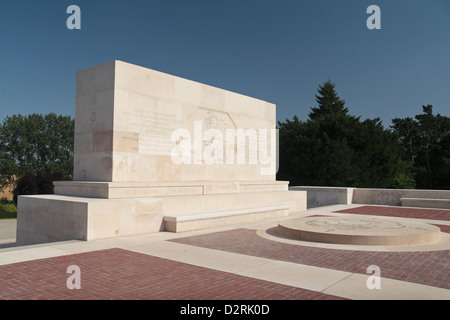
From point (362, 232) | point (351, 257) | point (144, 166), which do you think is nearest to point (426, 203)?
point (362, 232)

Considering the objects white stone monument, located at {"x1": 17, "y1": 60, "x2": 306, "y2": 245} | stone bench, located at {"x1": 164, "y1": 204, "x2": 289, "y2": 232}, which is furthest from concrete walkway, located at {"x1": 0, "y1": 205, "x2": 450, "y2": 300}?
stone bench, located at {"x1": 164, "y1": 204, "x2": 289, "y2": 232}

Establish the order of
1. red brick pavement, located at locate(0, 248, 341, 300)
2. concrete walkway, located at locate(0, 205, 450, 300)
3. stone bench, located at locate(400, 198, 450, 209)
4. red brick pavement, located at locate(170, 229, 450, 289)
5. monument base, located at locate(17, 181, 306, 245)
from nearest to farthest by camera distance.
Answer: red brick pavement, located at locate(0, 248, 341, 300) < concrete walkway, located at locate(0, 205, 450, 300) < red brick pavement, located at locate(170, 229, 450, 289) < monument base, located at locate(17, 181, 306, 245) < stone bench, located at locate(400, 198, 450, 209)

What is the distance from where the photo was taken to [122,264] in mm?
6305

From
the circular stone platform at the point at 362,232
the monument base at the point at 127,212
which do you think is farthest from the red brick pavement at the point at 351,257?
the monument base at the point at 127,212

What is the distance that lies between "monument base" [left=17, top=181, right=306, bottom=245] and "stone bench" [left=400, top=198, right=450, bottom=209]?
29.3ft

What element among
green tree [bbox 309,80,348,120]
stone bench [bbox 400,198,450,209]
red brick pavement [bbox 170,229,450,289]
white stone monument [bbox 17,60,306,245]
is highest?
green tree [bbox 309,80,348,120]

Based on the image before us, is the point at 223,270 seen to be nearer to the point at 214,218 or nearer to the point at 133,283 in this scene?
the point at 133,283

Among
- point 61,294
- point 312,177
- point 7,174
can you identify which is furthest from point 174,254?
point 7,174

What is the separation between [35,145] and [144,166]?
44947 millimetres

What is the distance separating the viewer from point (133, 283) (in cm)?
517

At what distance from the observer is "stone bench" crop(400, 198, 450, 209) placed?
17380 millimetres

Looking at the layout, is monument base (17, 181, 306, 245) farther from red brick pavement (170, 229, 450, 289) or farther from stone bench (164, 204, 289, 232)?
red brick pavement (170, 229, 450, 289)
